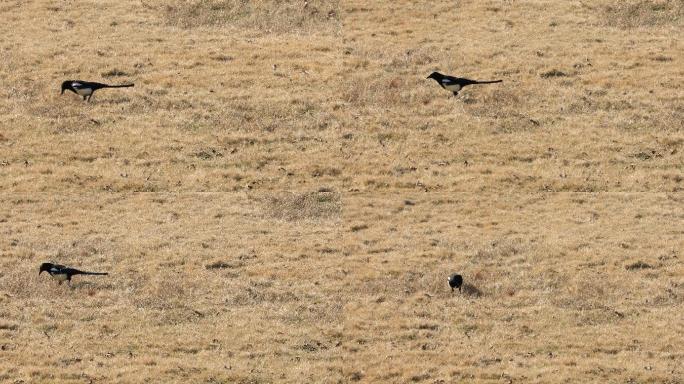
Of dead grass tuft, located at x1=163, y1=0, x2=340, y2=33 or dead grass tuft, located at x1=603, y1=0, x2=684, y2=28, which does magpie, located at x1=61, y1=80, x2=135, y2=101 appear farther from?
dead grass tuft, located at x1=603, y1=0, x2=684, y2=28

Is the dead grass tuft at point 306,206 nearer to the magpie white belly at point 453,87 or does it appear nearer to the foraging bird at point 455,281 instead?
the foraging bird at point 455,281

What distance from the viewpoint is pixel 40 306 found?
1423 inches

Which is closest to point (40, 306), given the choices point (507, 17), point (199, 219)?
point (199, 219)

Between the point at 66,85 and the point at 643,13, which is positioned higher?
the point at 643,13

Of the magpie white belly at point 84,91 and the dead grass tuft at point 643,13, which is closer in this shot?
the magpie white belly at point 84,91

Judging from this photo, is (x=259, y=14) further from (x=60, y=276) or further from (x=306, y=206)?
(x=60, y=276)

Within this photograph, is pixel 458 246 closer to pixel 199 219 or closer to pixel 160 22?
pixel 199 219

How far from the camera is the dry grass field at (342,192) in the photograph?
34562mm

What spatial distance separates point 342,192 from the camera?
4241cm

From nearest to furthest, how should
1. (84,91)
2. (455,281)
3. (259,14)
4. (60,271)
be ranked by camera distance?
(60,271) → (455,281) → (84,91) → (259,14)

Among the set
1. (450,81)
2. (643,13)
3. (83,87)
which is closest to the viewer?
(83,87)

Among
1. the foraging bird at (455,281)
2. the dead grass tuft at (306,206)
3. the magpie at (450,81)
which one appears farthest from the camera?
the magpie at (450,81)

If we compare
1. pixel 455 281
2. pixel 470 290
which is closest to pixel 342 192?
pixel 455 281

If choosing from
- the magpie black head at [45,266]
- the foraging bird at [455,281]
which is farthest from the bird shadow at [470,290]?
the magpie black head at [45,266]
